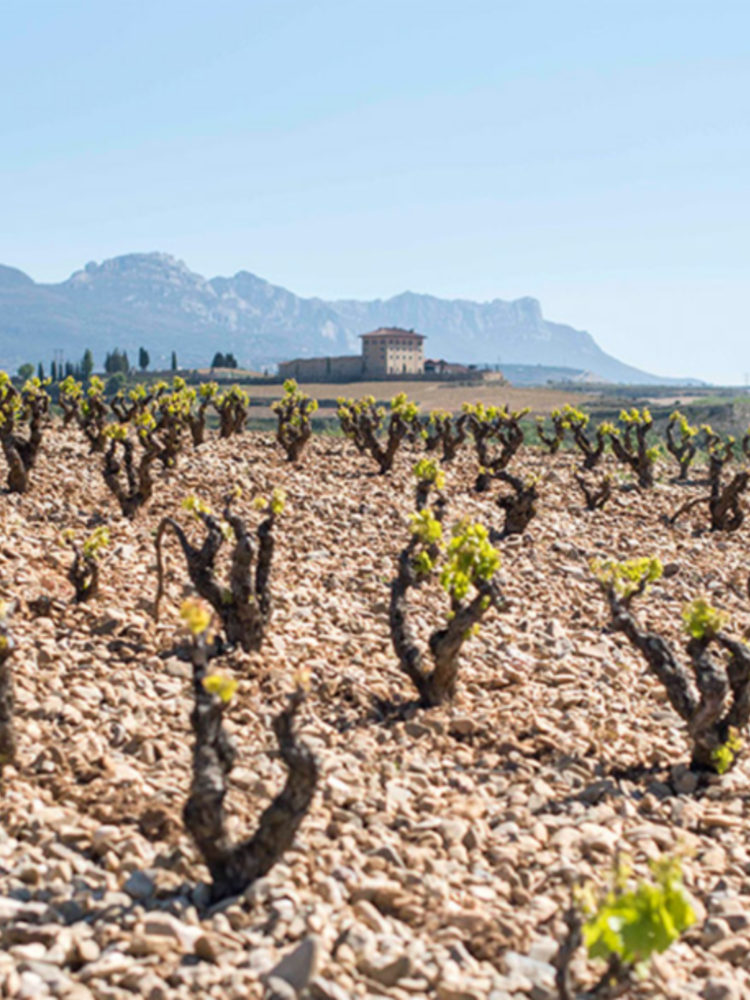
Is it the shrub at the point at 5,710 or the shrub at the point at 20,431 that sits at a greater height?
the shrub at the point at 20,431

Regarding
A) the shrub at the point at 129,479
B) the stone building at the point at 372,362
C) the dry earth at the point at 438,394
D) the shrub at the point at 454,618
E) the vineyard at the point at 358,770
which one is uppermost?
the stone building at the point at 372,362

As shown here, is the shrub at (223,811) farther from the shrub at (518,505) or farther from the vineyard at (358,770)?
the shrub at (518,505)

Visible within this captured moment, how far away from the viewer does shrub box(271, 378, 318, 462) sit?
22.4 metres

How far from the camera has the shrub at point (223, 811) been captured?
6.00 meters

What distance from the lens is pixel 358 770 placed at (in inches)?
308

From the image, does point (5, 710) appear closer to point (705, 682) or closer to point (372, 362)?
point (705, 682)

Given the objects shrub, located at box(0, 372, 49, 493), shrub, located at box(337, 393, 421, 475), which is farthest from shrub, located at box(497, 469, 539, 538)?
shrub, located at box(0, 372, 49, 493)

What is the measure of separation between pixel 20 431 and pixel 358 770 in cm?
1862

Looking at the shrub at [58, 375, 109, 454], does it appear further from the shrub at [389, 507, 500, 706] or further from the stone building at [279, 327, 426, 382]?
the stone building at [279, 327, 426, 382]

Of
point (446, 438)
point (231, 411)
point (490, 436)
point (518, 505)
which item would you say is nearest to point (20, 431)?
point (231, 411)

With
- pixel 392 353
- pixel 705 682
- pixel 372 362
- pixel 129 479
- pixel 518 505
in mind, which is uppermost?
pixel 392 353

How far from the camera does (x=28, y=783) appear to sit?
725cm

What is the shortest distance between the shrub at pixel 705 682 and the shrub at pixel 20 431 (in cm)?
1049

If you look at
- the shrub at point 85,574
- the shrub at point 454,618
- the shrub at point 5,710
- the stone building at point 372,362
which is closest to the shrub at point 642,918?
the shrub at point 454,618
